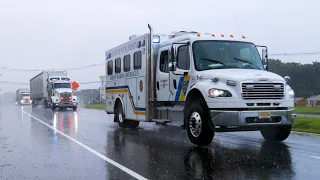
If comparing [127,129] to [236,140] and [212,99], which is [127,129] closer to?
[236,140]

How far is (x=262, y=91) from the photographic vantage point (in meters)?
8.97

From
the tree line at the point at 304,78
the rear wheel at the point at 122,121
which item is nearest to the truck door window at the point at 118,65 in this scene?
the rear wheel at the point at 122,121

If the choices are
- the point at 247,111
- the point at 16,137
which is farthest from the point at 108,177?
the point at 16,137

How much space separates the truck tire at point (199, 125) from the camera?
9.20m

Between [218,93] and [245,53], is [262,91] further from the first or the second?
[245,53]

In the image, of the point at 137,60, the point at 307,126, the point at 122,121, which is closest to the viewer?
the point at 137,60

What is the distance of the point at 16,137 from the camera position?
40.6 feet

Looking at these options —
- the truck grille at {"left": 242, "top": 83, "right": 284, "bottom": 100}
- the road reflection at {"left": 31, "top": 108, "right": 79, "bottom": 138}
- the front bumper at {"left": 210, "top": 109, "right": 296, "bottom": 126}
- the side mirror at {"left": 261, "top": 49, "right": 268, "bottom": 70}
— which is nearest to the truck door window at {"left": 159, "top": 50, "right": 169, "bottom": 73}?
the side mirror at {"left": 261, "top": 49, "right": 268, "bottom": 70}

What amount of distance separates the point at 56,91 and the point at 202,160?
3311 cm

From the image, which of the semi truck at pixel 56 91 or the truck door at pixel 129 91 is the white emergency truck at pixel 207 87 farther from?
the semi truck at pixel 56 91

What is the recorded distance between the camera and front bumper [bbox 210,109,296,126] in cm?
870

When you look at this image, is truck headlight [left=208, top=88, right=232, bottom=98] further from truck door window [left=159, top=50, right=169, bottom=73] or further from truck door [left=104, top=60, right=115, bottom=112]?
truck door [left=104, top=60, right=115, bottom=112]

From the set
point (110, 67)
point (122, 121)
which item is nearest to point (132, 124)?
point (122, 121)

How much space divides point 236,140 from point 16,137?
22.6 ft
